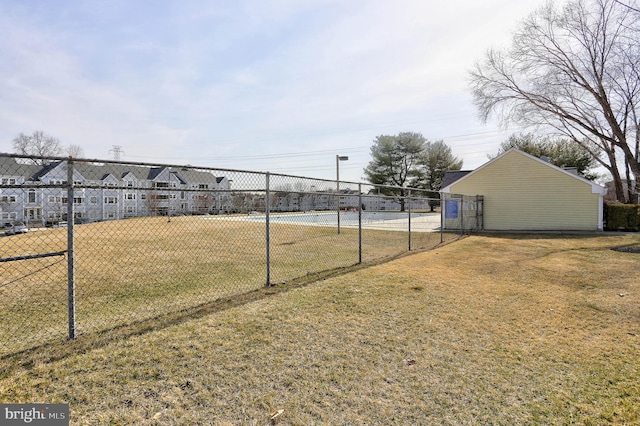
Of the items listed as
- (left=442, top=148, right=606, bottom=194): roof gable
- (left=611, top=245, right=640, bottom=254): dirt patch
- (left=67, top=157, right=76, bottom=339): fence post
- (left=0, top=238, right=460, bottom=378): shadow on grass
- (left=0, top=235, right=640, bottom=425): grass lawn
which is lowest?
(left=0, top=235, right=640, bottom=425): grass lawn

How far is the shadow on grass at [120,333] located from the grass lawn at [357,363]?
20mm

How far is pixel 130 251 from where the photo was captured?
862 cm

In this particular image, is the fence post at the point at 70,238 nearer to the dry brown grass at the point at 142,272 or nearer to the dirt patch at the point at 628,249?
the dry brown grass at the point at 142,272

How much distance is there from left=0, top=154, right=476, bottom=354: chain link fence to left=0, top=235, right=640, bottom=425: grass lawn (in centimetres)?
72

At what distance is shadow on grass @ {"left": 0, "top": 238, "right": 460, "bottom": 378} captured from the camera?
262 cm

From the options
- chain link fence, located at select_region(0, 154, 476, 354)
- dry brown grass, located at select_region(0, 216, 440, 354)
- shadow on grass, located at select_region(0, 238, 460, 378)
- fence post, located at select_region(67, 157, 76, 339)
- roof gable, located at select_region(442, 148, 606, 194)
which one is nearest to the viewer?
shadow on grass, located at select_region(0, 238, 460, 378)

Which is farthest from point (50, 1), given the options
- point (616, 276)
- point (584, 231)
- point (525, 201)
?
point (584, 231)

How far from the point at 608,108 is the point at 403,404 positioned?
72.1 ft

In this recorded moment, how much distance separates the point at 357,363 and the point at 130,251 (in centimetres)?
803

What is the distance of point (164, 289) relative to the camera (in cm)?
493

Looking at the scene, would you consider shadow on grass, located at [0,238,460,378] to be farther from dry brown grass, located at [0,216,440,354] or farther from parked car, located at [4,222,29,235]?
parked car, located at [4,222,29,235]

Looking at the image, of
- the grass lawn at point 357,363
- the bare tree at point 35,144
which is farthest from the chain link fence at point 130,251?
the bare tree at point 35,144

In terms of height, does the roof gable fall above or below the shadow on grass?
above

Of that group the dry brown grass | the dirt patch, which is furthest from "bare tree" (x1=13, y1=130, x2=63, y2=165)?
the dirt patch
